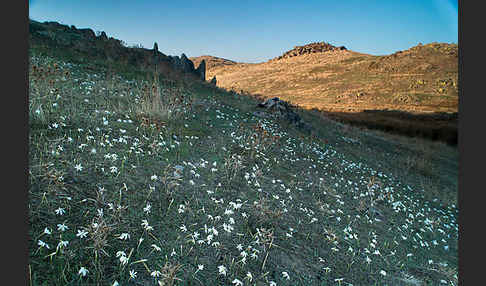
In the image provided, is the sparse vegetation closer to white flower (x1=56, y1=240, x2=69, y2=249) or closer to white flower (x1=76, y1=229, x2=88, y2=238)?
white flower (x1=76, y1=229, x2=88, y2=238)

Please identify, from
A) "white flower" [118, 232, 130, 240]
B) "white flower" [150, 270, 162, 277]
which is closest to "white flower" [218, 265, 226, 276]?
"white flower" [150, 270, 162, 277]

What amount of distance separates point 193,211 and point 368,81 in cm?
6761

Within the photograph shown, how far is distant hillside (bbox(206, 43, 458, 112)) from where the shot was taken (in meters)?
46.4

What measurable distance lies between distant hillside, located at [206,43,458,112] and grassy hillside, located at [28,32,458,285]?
38278mm

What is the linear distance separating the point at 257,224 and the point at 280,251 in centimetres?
58

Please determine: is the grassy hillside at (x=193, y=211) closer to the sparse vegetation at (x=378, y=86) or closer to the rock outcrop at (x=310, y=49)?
the sparse vegetation at (x=378, y=86)

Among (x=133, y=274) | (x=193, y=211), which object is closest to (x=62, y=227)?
(x=133, y=274)

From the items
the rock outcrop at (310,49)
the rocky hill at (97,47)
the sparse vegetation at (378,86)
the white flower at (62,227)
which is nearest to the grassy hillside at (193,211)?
the white flower at (62,227)

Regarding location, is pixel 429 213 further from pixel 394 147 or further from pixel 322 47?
pixel 322 47

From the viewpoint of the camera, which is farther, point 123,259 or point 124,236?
point 124,236

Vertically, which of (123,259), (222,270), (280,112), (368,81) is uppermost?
(368,81)

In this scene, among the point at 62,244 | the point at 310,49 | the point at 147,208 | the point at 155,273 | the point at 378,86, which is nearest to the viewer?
the point at 62,244

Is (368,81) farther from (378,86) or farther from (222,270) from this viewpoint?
(222,270)

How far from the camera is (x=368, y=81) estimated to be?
6091 cm
